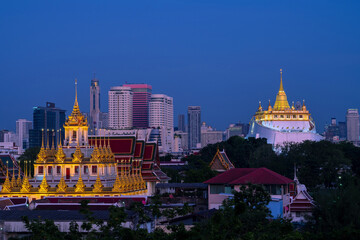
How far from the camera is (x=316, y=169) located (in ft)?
332

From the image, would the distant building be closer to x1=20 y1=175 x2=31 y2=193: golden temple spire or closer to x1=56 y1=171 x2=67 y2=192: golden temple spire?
x1=56 y1=171 x2=67 y2=192: golden temple spire

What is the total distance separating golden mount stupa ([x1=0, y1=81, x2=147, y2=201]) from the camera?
7962cm

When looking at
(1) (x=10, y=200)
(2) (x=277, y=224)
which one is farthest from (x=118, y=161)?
(2) (x=277, y=224)

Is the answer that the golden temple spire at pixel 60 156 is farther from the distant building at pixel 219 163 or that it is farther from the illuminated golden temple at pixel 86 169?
the distant building at pixel 219 163

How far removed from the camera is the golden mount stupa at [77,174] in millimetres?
79625

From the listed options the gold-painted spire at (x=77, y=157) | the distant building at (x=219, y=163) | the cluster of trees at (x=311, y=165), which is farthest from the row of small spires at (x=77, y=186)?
the distant building at (x=219, y=163)

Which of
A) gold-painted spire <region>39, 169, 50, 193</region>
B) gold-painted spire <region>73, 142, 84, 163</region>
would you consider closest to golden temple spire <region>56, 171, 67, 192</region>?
gold-painted spire <region>39, 169, 50, 193</region>

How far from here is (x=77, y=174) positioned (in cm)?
8475

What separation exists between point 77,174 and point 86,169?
894 millimetres

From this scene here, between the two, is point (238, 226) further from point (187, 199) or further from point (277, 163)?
point (277, 163)

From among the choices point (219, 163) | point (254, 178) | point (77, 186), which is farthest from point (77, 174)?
point (219, 163)

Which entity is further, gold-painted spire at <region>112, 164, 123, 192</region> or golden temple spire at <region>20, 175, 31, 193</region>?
golden temple spire at <region>20, 175, 31, 193</region>

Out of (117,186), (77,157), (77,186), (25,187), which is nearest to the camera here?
(117,186)

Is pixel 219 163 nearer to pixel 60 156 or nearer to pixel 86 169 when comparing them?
pixel 86 169
